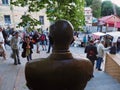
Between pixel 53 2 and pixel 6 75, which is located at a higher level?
pixel 53 2

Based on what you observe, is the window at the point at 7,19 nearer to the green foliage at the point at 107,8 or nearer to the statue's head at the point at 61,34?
the green foliage at the point at 107,8

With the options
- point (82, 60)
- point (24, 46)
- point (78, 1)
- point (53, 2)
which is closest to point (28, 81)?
point (82, 60)

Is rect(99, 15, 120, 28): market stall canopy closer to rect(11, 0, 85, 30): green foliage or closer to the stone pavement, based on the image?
the stone pavement

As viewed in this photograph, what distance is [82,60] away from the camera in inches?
44.8

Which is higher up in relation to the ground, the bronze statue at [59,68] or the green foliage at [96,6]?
the green foliage at [96,6]

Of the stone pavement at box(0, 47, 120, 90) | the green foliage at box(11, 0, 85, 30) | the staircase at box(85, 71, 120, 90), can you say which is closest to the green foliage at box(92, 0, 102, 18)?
the stone pavement at box(0, 47, 120, 90)

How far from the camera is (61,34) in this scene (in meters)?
1.07

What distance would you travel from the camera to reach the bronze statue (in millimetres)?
1070

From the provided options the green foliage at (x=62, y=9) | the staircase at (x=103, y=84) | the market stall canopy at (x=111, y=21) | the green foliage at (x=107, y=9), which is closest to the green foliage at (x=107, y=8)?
the green foliage at (x=107, y=9)

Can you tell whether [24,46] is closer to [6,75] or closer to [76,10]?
[6,75]

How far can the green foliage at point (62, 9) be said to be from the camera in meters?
3.90

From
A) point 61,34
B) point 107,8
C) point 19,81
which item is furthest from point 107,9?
point 61,34

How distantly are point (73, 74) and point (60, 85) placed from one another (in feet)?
0.31

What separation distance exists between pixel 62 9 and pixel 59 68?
9.60ft
